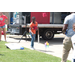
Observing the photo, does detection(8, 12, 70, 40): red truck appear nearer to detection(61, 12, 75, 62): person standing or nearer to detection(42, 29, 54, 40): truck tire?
detection(42, 29, 54, 40): truck tire

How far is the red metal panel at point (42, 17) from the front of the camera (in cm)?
1323

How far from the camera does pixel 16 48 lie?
8.71 m

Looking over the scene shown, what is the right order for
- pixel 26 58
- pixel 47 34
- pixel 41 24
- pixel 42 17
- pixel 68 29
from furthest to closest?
pixel 42 17 → pixel 47 34 → pixel 41 24 → pixel 26 58 → pixel 68 29

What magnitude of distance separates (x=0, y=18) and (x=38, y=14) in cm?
308

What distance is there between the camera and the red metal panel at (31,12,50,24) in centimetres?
1323

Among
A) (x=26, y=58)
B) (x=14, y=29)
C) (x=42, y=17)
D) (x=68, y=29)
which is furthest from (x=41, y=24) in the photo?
(x=68, y=29)

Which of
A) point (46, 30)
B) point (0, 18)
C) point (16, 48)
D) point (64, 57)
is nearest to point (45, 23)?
point (46, 30)

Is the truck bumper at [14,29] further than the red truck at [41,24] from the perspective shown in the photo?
Yes

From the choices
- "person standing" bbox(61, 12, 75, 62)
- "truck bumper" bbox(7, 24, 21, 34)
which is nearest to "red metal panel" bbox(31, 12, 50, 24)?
"truck bumper" bbox(7, 24, 21, 34)

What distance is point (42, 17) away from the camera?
44.0ft

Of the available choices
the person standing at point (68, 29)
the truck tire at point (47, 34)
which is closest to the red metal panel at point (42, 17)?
the truck tire at point (47, 34)

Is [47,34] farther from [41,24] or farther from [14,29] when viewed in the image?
[14,29]

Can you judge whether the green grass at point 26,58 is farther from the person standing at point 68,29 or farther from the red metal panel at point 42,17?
the red metal panel at point 42,17
